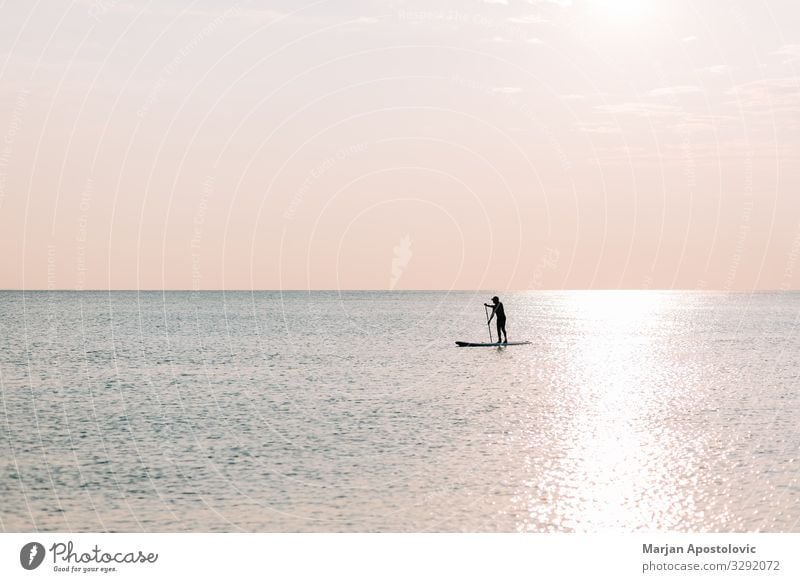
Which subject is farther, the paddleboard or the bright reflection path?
the paddleboard

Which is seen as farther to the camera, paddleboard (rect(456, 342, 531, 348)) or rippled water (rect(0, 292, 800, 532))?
paddleboard (rect(456, 342, 531, 348))

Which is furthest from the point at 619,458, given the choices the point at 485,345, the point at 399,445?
the point at 485,345

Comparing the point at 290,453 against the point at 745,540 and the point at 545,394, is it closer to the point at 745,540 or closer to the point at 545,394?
the point at 745,540

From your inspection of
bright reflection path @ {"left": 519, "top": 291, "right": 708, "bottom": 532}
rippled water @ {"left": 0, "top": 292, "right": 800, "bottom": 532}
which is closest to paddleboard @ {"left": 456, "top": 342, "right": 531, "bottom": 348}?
rippled water @ {"left": 0, "top": 292, "right": 800, "bottom": 532}

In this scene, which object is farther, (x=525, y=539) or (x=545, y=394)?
(x=545, y=394)

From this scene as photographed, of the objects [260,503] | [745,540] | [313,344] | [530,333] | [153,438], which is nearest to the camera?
[745,540]

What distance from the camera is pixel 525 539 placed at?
20.8m

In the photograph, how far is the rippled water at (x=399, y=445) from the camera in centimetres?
2383

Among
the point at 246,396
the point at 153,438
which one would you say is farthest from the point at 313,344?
the point at 153,438

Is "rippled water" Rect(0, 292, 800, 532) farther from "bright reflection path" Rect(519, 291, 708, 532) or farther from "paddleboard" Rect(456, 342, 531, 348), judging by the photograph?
"paddleboard" Rect(456, 342, 531, 348)

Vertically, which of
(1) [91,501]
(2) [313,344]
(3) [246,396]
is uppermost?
(2) [313,344]

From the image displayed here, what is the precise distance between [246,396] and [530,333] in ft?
231

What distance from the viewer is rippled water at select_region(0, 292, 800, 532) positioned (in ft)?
78.2

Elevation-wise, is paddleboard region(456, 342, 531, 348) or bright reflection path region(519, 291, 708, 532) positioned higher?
paddleboard region(456, 342, 531, 348)
